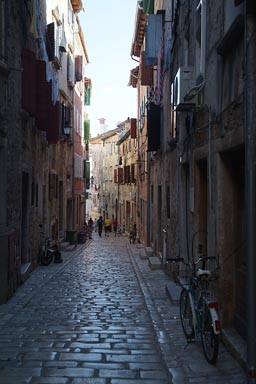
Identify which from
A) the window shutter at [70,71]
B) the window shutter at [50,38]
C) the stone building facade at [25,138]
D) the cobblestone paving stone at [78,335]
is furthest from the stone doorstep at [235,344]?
the window shutter at [70,71]

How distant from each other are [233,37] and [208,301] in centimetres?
331

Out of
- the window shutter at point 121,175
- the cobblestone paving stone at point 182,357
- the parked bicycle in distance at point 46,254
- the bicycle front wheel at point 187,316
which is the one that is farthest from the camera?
the window shutter at point 121,175

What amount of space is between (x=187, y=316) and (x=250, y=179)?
3184 millimetres

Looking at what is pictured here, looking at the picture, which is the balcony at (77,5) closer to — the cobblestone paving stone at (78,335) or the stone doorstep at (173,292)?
the cobblestone paving stone at (78,335)

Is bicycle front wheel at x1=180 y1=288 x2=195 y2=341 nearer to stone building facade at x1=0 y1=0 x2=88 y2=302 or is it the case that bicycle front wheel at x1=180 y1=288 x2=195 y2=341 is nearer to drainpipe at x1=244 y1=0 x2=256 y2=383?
drainpipe at x1=244 y1=0 x2=256 y2=383

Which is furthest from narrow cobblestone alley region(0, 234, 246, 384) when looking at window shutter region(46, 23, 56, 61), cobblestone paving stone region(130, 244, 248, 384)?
window shutter region(46, 23, 56, 61)

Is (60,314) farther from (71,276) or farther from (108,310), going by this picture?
(71,276)

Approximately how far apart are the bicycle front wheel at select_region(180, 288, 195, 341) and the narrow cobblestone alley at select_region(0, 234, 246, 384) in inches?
6.4

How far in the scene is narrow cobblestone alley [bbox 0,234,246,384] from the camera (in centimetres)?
634

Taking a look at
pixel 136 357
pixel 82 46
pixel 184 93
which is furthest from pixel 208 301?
pixel 82 46

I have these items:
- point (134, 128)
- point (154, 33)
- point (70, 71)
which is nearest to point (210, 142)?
point (154, 33)

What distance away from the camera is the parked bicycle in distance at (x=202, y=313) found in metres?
6.48

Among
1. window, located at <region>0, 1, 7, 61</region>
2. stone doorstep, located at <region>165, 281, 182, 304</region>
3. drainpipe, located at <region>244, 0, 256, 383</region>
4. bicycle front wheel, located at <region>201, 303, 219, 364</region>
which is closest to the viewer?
drainpipe, located at <region>244, 0, 256, 383</region>

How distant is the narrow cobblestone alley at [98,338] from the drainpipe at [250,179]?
0.70 meters
